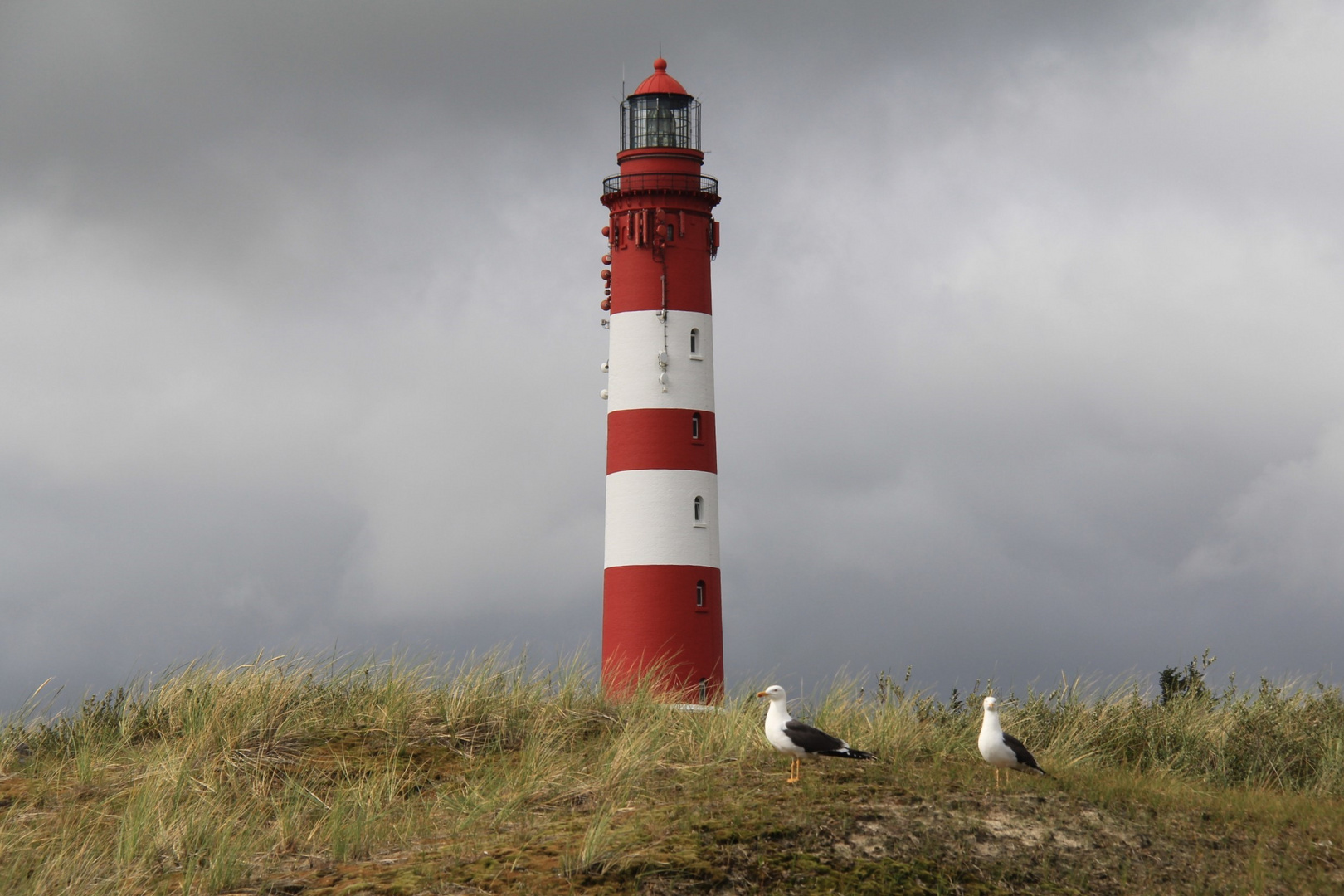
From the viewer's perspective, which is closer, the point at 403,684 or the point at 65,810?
the point at 65,810

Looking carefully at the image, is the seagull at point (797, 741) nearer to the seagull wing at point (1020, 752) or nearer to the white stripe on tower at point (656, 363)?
the seagull wing at point (1020, 752)

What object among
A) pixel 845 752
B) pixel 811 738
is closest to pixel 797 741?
pixel 811 738

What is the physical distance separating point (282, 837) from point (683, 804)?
122 inches

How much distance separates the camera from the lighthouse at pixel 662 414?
2655 cm

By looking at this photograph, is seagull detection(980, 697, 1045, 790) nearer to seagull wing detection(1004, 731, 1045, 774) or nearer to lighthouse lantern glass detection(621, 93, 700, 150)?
seagull wing detection(1004, 731, 1045, 774)

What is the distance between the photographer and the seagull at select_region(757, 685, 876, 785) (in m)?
11.2

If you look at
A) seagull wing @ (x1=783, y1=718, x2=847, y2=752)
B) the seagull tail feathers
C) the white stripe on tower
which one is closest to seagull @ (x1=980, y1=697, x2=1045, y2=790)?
the seagull tail feathers

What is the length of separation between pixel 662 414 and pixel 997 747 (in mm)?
16015

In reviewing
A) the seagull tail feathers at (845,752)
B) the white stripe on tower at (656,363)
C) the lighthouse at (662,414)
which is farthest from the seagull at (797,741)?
the white stripe on tower at (656,363)

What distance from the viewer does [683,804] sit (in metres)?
10.9

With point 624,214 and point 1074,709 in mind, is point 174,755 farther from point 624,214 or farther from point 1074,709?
point 624,214

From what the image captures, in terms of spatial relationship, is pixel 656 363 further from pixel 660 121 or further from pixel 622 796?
pixel 622 796

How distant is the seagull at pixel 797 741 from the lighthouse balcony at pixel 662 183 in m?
18.3

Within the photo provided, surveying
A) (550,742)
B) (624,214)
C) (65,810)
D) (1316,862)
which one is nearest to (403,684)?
(550,742)
